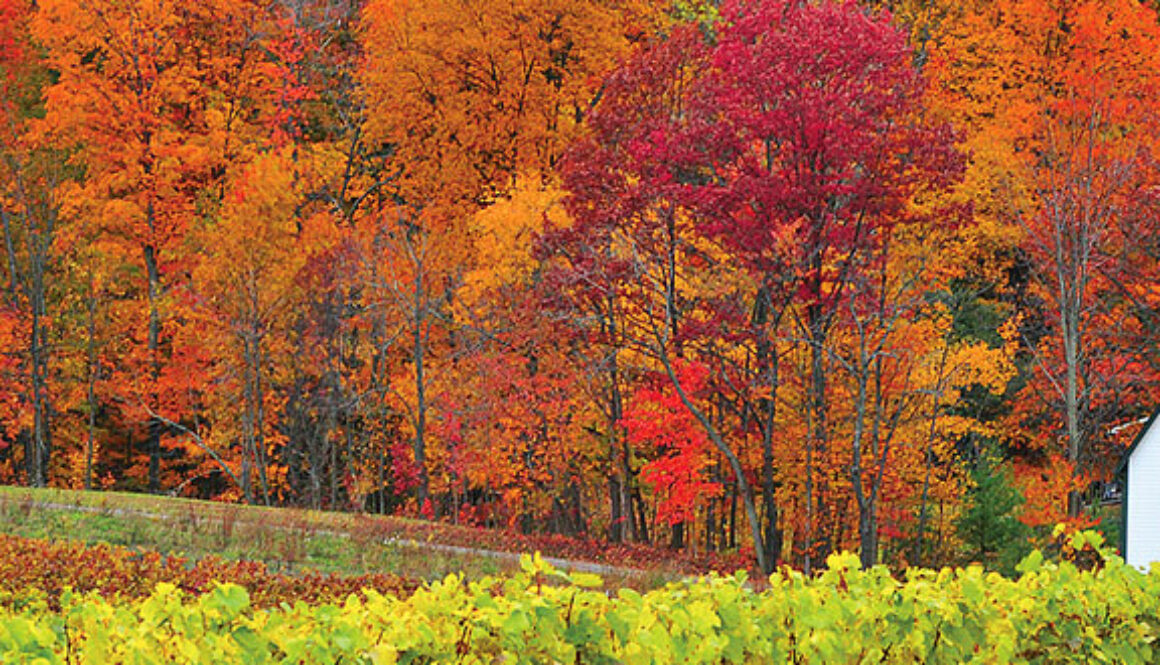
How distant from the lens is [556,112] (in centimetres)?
3127

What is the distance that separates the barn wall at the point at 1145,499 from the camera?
19.5 m

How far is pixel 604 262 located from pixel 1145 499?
9311 millimetres

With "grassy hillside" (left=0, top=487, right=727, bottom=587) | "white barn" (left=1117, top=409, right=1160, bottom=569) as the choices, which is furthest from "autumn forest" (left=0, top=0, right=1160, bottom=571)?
"grassy hillside" (left=0, top=487, right=727, bottom=587)

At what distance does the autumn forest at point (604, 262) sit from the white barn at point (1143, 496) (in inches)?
70.7

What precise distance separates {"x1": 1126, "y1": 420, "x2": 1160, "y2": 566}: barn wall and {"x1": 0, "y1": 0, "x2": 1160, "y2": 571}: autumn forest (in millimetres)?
1823

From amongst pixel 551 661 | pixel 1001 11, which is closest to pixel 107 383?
pixel 1001 11

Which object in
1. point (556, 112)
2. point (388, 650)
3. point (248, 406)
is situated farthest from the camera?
point (556, 112)

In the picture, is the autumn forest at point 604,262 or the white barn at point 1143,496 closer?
the white barn at point 1143,496

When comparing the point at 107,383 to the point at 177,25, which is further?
the point at 177,25

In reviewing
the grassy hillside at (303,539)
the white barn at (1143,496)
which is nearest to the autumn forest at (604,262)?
the white barn at (1143,496)

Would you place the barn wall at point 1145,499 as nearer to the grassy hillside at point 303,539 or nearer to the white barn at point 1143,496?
the white barn at point 1143,496

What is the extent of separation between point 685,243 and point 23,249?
64.0ft

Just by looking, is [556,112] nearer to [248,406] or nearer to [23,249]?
[248,406]

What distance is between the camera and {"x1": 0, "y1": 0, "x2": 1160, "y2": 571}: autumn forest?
2052 cm
